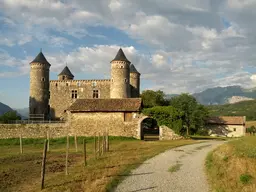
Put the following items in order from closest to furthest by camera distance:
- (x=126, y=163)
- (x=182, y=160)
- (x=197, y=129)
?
(x=126, y=163), (x=182, y=160), (x=197, y=129)

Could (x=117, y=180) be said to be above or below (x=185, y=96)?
Result: below

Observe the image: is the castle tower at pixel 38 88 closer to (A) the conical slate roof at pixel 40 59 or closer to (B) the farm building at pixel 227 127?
(A) the conical slate roof at pixel 40 59

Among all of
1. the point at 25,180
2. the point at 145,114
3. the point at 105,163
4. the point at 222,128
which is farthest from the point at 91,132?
the point at 222,128

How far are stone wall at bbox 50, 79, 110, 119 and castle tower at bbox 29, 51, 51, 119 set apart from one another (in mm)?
1507

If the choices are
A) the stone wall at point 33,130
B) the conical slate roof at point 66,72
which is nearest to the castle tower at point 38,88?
the conical slate roof at point 66,72

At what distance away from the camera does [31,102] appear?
52.8m

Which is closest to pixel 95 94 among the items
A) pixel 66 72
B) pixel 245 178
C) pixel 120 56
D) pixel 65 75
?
pixel 120 56

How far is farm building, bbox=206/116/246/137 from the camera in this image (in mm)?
54253

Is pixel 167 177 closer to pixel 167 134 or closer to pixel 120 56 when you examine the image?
pixel 167 134

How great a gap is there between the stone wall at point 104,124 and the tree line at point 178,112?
8.29ft

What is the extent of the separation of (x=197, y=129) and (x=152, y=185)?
43.6 m

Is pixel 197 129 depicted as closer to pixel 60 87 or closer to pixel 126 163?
pixel 60 87

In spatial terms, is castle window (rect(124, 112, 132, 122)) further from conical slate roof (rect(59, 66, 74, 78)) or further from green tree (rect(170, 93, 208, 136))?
conical slate roof (rect(59, 66, 74, 78))

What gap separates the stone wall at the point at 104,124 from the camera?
32.7 meters
